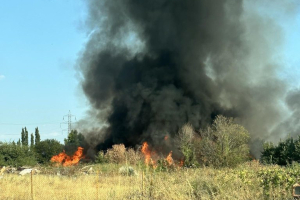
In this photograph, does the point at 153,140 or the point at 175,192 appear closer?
the point at 175,192

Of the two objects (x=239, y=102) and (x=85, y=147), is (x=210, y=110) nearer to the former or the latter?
(x=239, y=102)

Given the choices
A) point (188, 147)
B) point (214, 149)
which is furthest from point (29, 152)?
point (214, 149)

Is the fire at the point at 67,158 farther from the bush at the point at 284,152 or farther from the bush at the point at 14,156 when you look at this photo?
the bush at the point at 284,152

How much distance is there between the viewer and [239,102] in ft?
212

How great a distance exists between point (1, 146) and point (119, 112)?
66.2ft

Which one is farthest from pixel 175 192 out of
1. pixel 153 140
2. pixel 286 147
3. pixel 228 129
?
pixel 153 140

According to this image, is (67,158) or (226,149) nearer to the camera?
(226,149)

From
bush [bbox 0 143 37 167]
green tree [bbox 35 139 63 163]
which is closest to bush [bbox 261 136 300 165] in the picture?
bush [bbox 0 143 37 167]

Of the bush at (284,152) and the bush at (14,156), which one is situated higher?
the bush at (14,156)

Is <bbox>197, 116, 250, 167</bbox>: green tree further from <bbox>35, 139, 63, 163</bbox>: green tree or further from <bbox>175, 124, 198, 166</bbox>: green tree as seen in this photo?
<bbox>35, 139, 63, 163</bbox>: green tree

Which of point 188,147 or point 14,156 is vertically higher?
point 14,156

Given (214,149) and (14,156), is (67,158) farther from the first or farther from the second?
(214,149)

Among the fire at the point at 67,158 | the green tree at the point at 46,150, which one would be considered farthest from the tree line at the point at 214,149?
the fire at the point at 67,158

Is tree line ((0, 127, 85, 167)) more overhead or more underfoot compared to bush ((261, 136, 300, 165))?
more overhead
